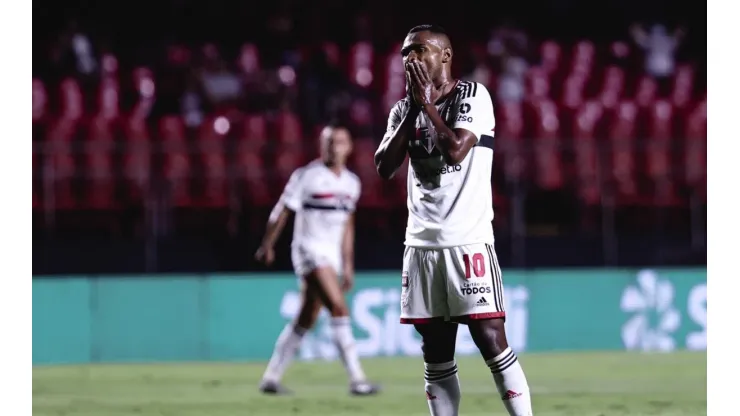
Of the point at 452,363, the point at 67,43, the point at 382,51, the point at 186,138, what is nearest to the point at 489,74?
the point at 382,51

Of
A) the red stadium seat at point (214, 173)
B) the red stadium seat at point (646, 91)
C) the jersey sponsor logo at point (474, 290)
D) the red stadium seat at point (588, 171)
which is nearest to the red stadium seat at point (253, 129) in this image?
the red stadium seat at point (214, 173)

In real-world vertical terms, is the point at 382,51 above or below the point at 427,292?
above

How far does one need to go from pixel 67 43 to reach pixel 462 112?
11847 millimetres

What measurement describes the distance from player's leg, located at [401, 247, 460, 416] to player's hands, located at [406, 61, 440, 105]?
76 centimetres

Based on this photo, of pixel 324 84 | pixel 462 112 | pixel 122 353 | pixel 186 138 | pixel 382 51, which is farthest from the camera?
pixel 382 51

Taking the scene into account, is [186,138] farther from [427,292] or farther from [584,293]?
[427,292]

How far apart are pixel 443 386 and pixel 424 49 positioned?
1.62 metres

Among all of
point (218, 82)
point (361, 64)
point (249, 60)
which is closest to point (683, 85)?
point (361, 64)

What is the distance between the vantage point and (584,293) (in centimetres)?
1449

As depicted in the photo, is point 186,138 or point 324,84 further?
point 324,84

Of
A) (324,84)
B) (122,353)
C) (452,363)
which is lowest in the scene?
(122,353)

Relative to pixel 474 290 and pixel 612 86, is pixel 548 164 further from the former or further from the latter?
pixel 474 290

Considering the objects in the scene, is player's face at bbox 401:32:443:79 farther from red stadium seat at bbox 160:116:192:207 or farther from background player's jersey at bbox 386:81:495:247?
red stadium seat at bbox 160:116:192:207

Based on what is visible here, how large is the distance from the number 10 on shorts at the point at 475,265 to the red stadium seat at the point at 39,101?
1037cm
